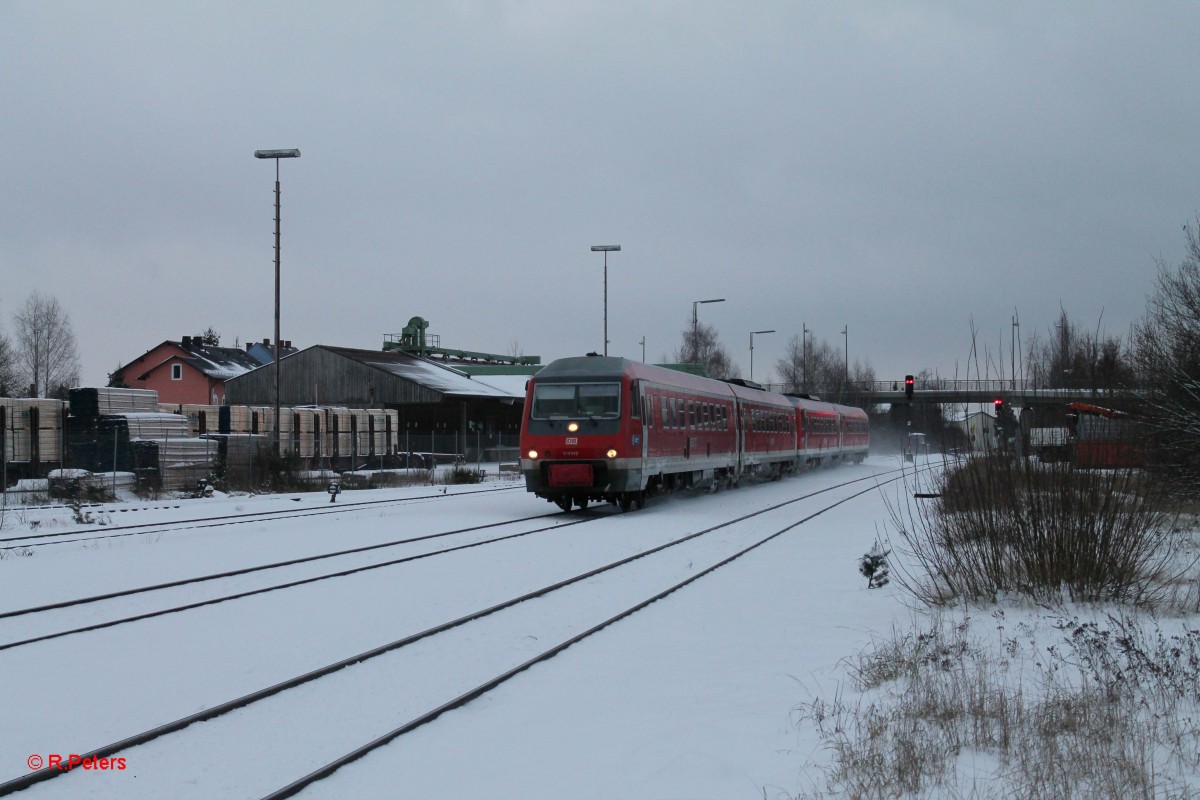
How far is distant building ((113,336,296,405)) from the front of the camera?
3044 inches

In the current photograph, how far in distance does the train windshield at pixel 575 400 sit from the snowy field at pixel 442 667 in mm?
5072

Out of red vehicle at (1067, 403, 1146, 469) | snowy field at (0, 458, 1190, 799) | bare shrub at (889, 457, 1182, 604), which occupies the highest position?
red vehicle at (1067, 403, 1146, 469)

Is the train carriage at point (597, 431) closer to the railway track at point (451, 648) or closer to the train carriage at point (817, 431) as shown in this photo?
the railway track at point (451, 648)

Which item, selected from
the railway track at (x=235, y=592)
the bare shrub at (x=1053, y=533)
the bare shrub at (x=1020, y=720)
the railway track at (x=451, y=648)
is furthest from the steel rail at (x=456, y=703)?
the railway track at (x=235, y=592)

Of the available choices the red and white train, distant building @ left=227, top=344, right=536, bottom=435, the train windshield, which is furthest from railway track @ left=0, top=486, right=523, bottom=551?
distant building @ left=227, top=344, right=536, bottom=435

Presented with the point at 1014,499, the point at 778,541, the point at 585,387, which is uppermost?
the point at 585,387

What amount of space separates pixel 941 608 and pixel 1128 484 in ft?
6.93

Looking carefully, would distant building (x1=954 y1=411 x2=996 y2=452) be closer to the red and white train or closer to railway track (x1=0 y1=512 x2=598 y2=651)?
railway track (x1=0 y1=512 x2=598 y2=651)

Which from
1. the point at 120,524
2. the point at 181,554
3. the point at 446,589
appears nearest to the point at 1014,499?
the point at 446,589

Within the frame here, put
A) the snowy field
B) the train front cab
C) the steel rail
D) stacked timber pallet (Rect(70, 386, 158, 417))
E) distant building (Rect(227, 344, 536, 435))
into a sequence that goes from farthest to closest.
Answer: distant building (Rect(227, 344, 536, 435)) < stacked timber pallet (Rect(70, 386, 158, 417)) < the train front cab < the snowy field < the steel rail

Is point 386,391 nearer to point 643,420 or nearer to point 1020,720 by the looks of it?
point 643,420

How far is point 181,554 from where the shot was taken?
50.4ft

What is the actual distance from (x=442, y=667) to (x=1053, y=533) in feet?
18.9

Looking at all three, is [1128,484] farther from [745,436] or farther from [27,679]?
[745,436]
